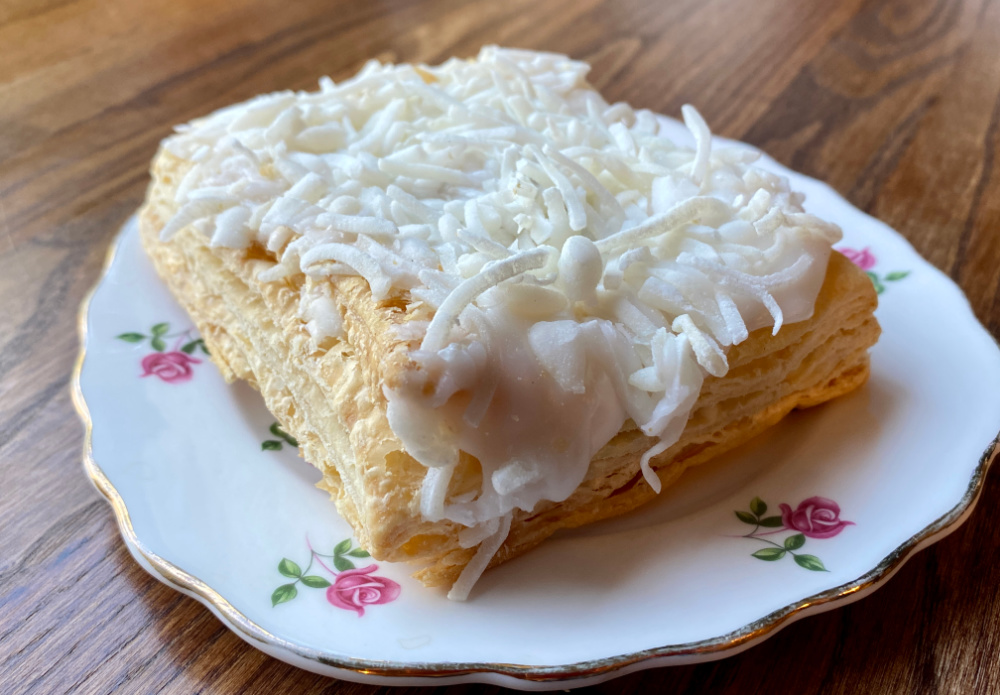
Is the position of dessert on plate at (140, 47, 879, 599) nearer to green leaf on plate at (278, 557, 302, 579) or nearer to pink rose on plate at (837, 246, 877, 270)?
green leaf on plate at (278, 557, 302, 579)

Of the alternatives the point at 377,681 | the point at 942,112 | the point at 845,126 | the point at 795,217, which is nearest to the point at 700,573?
the point at 377,681

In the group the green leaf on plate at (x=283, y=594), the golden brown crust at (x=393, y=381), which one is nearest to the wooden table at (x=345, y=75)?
the green leaf on plate at (x=283, y=594)

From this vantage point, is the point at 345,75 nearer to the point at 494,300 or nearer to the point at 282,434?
the point at 282,434

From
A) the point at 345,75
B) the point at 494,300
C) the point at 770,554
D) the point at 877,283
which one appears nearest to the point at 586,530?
the point at 770,554

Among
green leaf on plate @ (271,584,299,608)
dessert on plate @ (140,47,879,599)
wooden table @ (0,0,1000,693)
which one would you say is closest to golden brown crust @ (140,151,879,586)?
dessert on plate @ (140,47,879,599)

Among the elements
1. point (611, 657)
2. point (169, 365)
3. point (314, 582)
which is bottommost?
point (169, 365)

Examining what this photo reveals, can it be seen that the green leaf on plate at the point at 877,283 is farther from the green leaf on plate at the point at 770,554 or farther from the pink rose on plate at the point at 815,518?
the green leaf on plate at the point at 770,554
